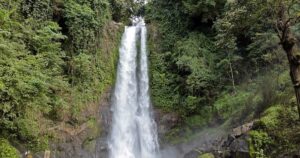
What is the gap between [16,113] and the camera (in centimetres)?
1140

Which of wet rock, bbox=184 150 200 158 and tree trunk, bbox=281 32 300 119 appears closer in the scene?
tree trunk, bbox=281 32 300 119

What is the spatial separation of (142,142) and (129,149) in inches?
32.4

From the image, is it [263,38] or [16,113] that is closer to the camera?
[16,113]

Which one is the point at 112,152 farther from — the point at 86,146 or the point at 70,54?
the point at 70,54

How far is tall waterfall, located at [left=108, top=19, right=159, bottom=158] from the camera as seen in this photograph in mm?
15891

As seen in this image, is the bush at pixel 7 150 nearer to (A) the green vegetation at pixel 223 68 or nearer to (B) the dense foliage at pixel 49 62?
(B) the dense foliage at pixel 49 62

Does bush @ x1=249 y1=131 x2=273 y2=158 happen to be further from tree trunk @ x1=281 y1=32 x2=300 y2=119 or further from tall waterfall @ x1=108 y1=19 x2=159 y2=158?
tall waterfall @ x1=108 y1=19 x2=159 y2=158

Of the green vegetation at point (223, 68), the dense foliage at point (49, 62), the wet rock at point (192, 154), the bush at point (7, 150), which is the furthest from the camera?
the wet rock at point (192, 154)

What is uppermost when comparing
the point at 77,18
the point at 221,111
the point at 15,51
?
the point at 77,18

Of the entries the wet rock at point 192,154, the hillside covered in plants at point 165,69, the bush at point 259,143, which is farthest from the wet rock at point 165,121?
the bush at point 259,143

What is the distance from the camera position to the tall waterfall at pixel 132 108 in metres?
15.9

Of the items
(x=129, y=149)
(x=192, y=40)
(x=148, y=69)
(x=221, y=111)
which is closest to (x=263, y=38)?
(x=221, y=111)

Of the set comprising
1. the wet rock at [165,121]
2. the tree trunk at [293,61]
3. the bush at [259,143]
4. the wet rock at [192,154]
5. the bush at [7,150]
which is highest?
the tree trunk at [293,61]

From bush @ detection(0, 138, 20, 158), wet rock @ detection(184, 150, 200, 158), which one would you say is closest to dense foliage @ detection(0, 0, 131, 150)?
bush @ detection(0, 138, 20, 158)
